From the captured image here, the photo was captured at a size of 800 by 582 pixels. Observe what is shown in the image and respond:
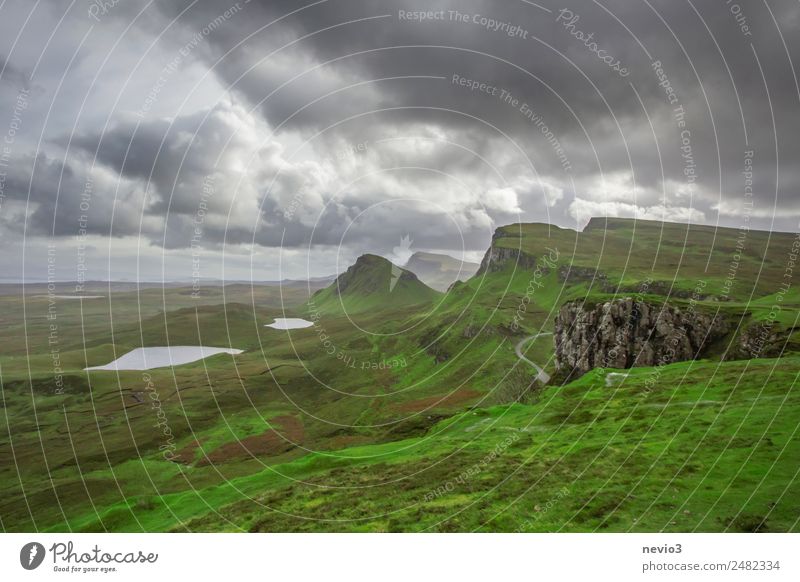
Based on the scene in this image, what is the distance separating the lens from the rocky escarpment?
85062 millimetres

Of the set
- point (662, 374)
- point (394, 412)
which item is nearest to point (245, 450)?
point (394, 412)

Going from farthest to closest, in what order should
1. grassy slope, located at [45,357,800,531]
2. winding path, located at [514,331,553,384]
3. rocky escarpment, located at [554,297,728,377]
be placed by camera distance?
winding path, located at [514,331,553,384] → rocky escarpment, located at [554,297,728,377] → grassy slope, located at [45,357,800,531]

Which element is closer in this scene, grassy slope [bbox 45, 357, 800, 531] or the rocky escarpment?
grassy slope [bbox 45, 357, 800, 531]

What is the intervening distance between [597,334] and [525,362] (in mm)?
59739

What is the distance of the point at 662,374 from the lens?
53.0 m

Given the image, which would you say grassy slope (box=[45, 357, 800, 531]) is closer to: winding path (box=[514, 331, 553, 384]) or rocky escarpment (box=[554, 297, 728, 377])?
rocky escarpment (box=[554, 297, 728, 377])

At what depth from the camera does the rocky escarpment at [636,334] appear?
8506 cm

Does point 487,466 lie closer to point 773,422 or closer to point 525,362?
point 773,422

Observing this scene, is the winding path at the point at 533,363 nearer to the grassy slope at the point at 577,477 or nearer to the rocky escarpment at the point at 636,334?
the rocky escarpment at the point at 636,334

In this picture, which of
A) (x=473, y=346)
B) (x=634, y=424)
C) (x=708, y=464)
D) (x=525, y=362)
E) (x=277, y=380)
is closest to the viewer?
(x=708, y=464)

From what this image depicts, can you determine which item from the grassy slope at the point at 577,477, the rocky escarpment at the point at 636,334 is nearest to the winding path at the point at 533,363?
the rocky escarpment at the point at 636,334

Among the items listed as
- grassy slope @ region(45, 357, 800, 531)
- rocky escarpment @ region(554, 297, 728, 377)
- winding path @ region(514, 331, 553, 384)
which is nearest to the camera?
grassy slope @ region(45, 357, 800, 531)

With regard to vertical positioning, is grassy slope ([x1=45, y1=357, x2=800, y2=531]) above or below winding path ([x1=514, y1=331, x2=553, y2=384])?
above

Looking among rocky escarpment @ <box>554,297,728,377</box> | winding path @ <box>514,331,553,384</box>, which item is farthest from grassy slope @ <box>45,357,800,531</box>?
winding path @ <box>514,331,553,384</box>
